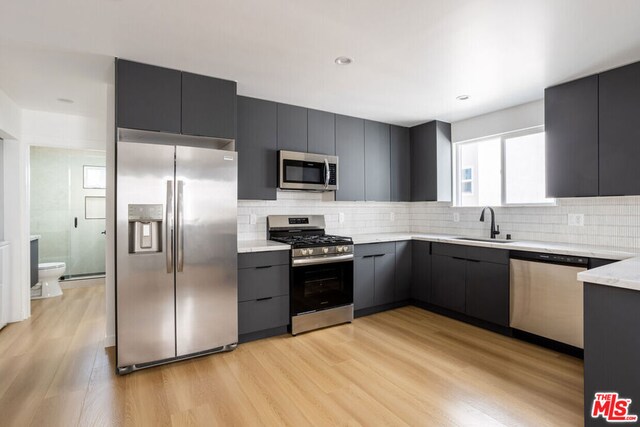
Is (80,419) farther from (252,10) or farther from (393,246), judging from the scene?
(393,246)

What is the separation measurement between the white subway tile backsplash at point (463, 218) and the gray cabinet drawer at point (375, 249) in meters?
0.62

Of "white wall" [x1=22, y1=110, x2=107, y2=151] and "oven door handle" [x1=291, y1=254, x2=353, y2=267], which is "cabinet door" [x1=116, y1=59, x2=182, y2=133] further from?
"white wall" [x1=22, y1=110, x2=107, y2=151]

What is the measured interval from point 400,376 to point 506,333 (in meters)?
1.42

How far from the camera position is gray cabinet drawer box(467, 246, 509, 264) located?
10.3ft

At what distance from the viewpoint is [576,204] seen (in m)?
3.24

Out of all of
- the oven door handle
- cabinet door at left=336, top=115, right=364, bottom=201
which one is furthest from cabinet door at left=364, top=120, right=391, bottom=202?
the oven door handle

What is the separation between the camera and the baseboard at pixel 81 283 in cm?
511

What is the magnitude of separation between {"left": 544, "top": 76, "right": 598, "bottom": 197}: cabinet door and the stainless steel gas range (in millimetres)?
2071

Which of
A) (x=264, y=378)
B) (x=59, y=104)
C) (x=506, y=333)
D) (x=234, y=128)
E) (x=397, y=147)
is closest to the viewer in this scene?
(x=264, y=378)

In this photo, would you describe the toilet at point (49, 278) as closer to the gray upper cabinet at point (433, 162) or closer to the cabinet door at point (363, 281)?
the cabinet door at point (363, 281)

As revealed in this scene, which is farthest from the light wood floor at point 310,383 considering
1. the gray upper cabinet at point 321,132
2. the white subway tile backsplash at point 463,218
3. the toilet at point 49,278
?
→ the gray upper cabinet at point 321,132

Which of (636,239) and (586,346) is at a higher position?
(636,239)

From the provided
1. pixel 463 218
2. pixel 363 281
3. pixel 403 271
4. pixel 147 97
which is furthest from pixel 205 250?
pixel 463 218

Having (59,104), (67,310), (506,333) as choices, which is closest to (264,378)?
(506,333)
